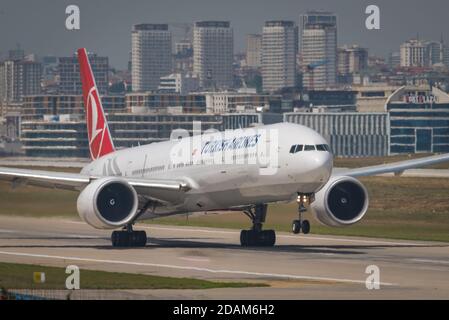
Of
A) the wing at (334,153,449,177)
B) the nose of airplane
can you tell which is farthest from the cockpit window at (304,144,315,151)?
the wing at (334,153,449,177)

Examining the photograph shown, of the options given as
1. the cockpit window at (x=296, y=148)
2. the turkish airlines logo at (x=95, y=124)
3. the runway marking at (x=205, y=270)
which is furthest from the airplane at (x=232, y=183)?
the turkish airlines logo at (x=95, y=124)

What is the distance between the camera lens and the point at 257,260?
55125mm

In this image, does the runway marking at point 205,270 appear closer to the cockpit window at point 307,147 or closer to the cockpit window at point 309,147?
the cockpit window at point 307,147

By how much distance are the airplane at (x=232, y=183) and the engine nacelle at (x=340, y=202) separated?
0.04 m

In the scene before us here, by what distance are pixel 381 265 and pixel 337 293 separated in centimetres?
1169

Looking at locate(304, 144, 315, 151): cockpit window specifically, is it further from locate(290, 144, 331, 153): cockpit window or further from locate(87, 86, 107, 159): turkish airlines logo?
locate(87, 86, 107, 159): turkish airlines logo

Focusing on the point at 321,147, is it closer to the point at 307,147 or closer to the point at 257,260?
the point at 307,147

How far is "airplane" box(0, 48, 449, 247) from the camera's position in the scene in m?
58.8

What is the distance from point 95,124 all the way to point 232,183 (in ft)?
56.9

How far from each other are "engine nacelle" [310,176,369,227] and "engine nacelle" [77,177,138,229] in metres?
8.16
